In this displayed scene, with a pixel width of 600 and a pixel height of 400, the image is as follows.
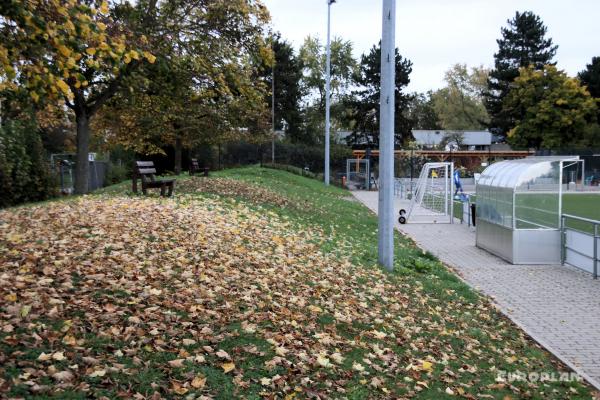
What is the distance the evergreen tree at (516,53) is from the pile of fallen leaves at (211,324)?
5996cm

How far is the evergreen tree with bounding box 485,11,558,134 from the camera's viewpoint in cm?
6272

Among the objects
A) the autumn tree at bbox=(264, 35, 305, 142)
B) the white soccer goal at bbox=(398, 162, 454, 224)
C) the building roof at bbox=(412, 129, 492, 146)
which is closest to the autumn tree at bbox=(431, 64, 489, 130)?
the building roof at bbox=(412, 129, 492, 146)

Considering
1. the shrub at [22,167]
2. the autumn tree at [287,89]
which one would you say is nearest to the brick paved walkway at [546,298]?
the shrub at [22,167]

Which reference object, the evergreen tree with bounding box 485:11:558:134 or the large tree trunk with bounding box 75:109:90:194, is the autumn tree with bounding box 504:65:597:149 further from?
the large tree trunk with bounding box 75:109:90:194

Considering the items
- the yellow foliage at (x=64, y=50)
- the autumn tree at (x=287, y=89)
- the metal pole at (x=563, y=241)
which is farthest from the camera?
the autumn tree at (x=287, y=89)

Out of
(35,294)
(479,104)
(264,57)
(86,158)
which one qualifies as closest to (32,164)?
(86,158)

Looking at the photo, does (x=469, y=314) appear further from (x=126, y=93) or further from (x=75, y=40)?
(x=126, y=93)

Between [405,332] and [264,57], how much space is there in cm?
1214

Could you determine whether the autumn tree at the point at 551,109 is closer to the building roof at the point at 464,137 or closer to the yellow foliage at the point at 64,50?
the building roof at the point at 464,137

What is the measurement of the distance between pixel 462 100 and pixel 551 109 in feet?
78.9

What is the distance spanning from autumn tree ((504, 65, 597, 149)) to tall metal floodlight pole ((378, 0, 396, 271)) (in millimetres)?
53469

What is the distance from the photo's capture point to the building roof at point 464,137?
240ft

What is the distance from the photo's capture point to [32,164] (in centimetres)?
1842

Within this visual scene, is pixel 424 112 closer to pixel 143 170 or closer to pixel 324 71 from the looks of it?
pixel 324 71
